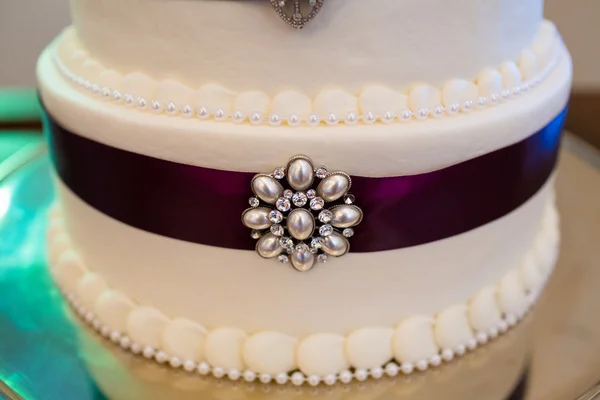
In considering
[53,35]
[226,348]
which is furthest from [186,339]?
[53,35]

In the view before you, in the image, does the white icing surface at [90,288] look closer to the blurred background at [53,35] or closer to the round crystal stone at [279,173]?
the round crystal stone at [279,173]

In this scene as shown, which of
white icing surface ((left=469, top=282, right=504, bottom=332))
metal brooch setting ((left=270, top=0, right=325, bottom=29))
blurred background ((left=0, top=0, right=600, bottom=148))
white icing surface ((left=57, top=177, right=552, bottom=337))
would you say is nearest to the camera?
metal brooch setting ((left=270, top=0, right=325, bottom=29))

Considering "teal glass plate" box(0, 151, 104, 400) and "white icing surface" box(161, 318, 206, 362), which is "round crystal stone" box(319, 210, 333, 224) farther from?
"teal glass plate" box(0, 151, 104, 400)

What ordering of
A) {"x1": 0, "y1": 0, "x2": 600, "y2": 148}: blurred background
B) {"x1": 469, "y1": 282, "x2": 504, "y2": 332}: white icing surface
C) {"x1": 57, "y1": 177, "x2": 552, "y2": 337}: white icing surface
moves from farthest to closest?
{"x1": 0, "y1": 0, "x2": 600, "y2": 148}: blurred background < {"x1": 469, "y1": 282, "x2": 504, "y2": 332}: white icing surface < {"x1": 57, "y1": 177, "x2": 552, "y2": 337}: white icing surface

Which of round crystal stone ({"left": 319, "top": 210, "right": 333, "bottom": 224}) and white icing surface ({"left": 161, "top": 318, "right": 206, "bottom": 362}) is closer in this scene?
round crystal stone ({"left": 319, "top": 210, "right": 333, "bottom": 224})

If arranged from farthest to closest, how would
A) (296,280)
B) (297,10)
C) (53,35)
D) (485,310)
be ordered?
(53,35)
(485,310)
(296,280)
(297,10)

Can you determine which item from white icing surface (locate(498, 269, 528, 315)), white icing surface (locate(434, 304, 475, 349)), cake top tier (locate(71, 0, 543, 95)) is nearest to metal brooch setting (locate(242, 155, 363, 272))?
cake top tier (locate(71, 0, 543, 95))

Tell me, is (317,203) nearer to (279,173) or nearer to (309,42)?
(279,173)

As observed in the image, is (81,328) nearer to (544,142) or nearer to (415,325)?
(415,325)
